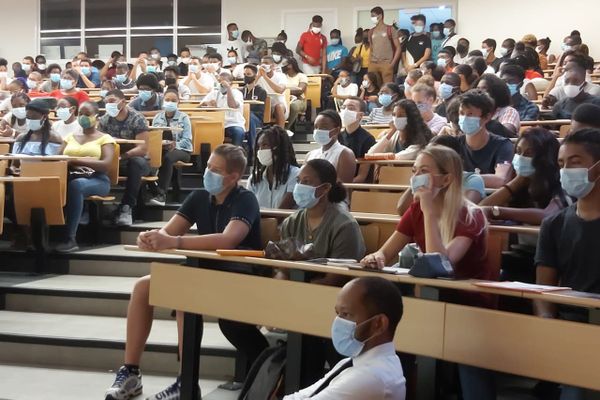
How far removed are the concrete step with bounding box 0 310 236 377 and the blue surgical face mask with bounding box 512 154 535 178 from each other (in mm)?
1660

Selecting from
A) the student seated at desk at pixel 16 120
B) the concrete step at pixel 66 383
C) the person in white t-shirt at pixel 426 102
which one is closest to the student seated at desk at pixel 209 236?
the concrete step at pixel 66 383

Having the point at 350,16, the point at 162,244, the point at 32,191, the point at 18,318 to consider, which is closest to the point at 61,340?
the point at 18,318

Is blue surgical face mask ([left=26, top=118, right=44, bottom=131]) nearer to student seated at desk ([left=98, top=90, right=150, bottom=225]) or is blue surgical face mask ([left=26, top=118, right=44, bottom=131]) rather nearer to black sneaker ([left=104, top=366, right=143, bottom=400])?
student seated at desk ([left=98, top=90, right=150, bottom=225])

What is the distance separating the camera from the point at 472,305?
3227 millimetres

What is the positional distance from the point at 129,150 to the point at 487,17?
9165 mm

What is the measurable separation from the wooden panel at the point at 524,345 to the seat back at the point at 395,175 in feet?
8.69

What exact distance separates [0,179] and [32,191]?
44 cm

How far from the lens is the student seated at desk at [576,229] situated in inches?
125

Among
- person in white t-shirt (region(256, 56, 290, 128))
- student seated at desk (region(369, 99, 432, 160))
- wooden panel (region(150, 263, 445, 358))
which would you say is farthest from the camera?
person in white t-shirt (region(256, 56, 290, 128))

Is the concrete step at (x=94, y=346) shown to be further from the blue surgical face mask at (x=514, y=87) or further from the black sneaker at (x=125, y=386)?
the blue surgical face mask at (x=514, y=87)

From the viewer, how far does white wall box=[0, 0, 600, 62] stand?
1414 cm

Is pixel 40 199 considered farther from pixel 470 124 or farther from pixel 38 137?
pixel 470 124

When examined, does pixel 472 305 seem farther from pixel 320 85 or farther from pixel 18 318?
pixel 320 85

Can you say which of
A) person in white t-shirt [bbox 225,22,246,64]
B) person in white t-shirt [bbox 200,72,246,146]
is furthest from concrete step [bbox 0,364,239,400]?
person in white t-shirt [bbox 225,22,246,64]
